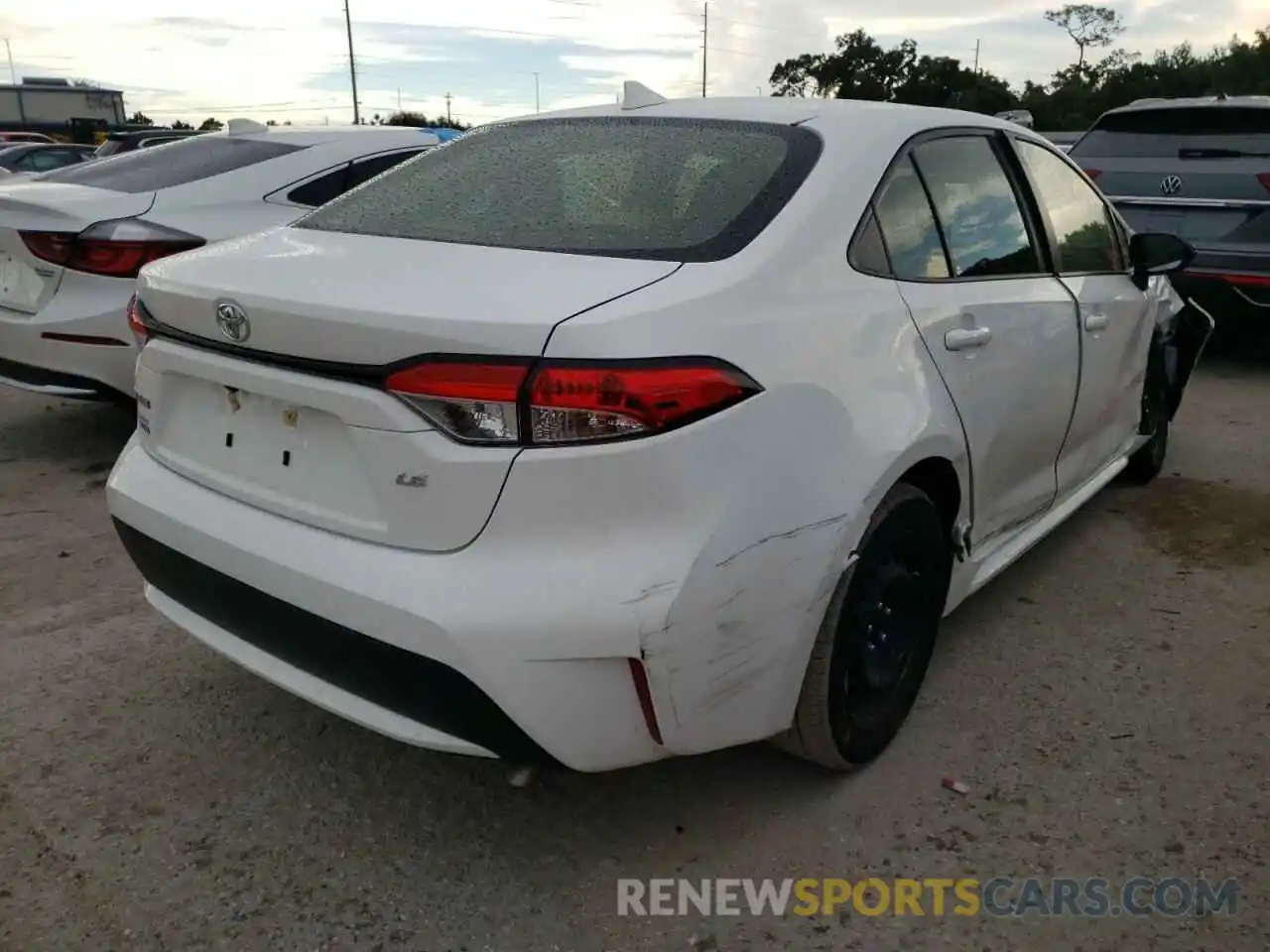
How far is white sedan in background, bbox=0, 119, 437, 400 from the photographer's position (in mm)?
4316

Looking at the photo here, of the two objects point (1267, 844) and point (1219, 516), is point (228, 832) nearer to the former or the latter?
point (1267, 844)

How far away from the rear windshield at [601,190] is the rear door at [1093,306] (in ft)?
3.90

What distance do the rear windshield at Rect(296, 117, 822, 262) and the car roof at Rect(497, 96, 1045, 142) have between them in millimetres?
67

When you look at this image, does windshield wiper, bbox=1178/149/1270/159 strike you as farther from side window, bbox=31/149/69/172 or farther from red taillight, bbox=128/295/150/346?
side window, bbox=31/149/69/172

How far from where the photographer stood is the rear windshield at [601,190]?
2.18m

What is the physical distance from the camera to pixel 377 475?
1906mm

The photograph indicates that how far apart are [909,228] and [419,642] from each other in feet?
5.00

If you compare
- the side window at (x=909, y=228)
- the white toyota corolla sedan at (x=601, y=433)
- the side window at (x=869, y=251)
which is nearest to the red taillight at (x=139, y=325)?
the white toyota corolla sedan at (x=601, y=433)

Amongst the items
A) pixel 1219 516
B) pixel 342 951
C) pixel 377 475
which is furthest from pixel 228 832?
pixel 1219 516

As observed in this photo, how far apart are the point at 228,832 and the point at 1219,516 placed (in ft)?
12.5

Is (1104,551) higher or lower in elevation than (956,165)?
lower

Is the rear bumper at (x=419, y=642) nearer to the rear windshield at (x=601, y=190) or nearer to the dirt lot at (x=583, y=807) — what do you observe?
the dirt lot at (x=583, y=807)

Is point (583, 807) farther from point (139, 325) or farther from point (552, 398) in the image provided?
point (139, 325)

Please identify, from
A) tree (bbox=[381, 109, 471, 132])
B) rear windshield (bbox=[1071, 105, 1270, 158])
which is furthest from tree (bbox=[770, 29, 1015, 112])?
rear windshield (bbox=[1071, 105, 1270, 158])
